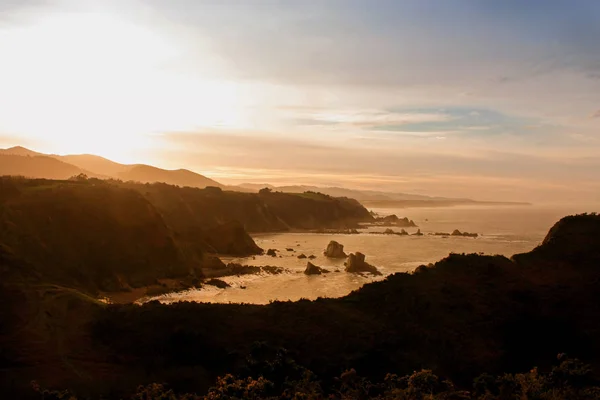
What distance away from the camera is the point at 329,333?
20.1m

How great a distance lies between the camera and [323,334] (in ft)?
65.6

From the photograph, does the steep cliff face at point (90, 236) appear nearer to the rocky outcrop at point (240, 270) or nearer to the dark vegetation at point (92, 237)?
the dark vegetation at point (92, 237)

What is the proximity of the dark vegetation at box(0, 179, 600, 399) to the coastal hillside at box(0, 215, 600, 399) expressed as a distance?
6 cm

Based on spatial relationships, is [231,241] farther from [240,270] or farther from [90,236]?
[90,236]

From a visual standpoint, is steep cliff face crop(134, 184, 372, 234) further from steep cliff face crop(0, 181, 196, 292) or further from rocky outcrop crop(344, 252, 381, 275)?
rocky outcrop crop(344, 252, 381, 275)

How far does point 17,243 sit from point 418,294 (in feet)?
120

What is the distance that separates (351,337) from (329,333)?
0.95 metres

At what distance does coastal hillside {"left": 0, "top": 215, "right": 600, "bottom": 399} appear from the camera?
1762cm

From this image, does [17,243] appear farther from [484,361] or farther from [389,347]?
[484,361]

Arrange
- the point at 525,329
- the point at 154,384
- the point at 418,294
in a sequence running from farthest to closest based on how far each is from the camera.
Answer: the point at 418,294 < the point at 525,329 < the point at 154,384

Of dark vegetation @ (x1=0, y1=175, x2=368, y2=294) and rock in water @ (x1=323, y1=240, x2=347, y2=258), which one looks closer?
dark vegetation @ (x1=0, y1=175, x2=368, y2=294)

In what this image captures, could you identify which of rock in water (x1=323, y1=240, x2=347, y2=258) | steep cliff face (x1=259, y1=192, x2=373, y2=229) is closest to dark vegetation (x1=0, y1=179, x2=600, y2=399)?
rock in water (x1=323, y1=240, x2=347, y2=258)

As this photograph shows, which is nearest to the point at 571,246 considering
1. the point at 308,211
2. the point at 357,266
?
the point at 357,266

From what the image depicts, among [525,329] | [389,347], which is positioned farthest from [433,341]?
[525,329]
